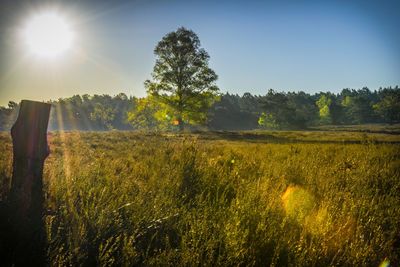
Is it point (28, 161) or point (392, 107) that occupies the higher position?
point (392, 107)

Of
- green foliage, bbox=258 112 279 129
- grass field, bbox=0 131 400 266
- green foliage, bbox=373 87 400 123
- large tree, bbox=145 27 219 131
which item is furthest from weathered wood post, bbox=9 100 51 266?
green foliage, bbox=373 87 400 123

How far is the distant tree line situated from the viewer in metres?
75.9

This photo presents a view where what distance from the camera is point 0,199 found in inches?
153

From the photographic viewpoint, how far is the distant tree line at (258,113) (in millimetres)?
75875

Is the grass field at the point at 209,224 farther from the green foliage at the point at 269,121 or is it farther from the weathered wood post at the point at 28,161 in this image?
the green foliage at the point at 269,121

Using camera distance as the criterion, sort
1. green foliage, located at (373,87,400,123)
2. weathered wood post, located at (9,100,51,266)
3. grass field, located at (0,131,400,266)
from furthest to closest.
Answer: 1. green foliage, located at (373,87,400,123)
2. weathered wood post, located at (9,100,51,266)
3. grass field, located at (0,131,400,266)

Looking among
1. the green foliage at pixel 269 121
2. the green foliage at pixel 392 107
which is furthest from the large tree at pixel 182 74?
the green foliage at pixel 392 107

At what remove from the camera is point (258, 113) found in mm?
115812

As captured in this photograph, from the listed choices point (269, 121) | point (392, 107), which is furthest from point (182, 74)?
point (392, 107)

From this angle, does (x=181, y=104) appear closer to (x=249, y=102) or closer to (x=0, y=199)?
(x=0, y=199)

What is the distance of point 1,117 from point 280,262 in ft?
518

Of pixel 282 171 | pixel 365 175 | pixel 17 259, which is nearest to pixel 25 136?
pixel 17 259

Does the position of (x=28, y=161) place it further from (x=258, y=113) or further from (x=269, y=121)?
(x=258, y=113)

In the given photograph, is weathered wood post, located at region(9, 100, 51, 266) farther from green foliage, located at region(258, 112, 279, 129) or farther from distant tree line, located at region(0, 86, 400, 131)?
green foliage, located at region(258, 112, 279, 129)
